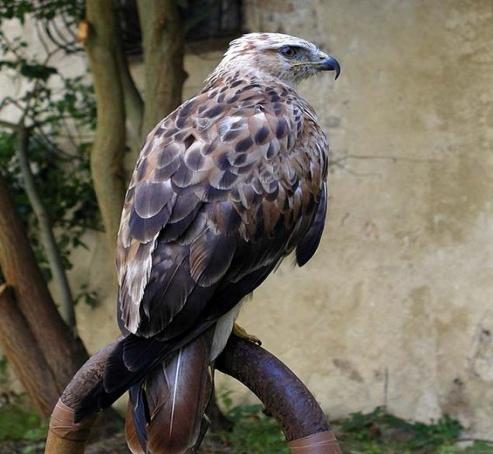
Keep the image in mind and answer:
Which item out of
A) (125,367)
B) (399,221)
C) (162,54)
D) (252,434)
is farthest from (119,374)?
(399,221)

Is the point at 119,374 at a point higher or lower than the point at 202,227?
lower

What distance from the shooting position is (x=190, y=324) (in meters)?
2.73

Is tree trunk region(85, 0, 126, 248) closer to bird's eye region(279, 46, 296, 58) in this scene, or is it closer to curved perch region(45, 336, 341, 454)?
bird's eye region(279, 46, 296, 58)

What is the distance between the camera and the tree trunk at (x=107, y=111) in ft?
17.8

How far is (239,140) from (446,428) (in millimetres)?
2991

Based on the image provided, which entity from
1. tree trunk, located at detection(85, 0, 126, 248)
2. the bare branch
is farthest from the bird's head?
the bare branch

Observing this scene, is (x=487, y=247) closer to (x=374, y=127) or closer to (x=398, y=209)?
(x=398, y=209)

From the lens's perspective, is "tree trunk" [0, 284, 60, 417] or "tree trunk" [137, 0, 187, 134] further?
"tree trunk" [0, 284, 60, 417]

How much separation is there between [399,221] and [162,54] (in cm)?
165

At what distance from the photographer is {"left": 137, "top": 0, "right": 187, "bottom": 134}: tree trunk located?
5.31 meters

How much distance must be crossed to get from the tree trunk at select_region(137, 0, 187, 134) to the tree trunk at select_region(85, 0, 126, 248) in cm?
19

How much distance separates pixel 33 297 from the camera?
18.7 ft

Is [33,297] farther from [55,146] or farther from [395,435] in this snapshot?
[395,435]

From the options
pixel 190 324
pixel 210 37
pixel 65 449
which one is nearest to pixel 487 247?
pixel 210 37
